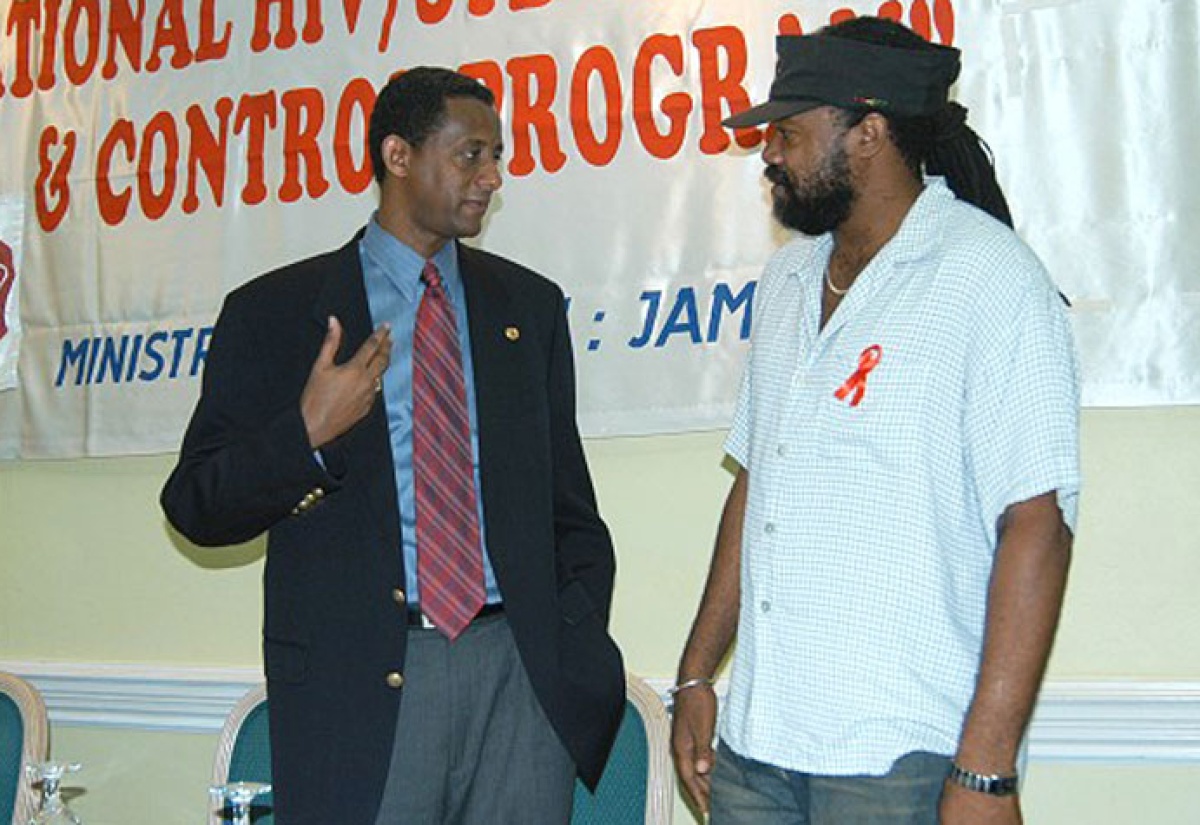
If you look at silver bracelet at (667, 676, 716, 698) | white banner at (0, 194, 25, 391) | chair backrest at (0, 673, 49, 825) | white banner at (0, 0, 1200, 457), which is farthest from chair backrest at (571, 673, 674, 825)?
white banner at (0, 194, 25, 391)

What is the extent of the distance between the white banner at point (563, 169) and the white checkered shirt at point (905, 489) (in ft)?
2.70

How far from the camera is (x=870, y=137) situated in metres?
1.88

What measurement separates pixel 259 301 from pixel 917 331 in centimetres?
94

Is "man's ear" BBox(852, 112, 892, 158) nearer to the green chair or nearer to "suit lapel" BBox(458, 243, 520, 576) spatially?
"suit lapel" BBox(458, 243, 520, 576)

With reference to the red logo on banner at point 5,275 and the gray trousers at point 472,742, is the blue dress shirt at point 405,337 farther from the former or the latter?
the red logo on banner at point 5,275

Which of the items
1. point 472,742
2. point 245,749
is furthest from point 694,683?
point 245,749

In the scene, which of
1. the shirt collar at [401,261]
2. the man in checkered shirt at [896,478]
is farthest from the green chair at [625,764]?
the shirt collar at [401,261]

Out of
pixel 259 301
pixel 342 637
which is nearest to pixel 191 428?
pixel 259 301

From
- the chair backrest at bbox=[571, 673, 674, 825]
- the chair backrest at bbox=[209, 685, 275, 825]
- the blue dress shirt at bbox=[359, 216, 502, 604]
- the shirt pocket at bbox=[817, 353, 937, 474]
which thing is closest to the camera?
the shirt pocket at bbox=[817, 353, 937, 474]

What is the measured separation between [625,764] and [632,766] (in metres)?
0.01

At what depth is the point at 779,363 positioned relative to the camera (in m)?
1.95

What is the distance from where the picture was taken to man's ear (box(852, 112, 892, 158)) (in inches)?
73.6

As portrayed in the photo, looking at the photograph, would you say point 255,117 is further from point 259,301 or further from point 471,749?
point 471,749

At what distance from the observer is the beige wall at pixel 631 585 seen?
2.57 meters
